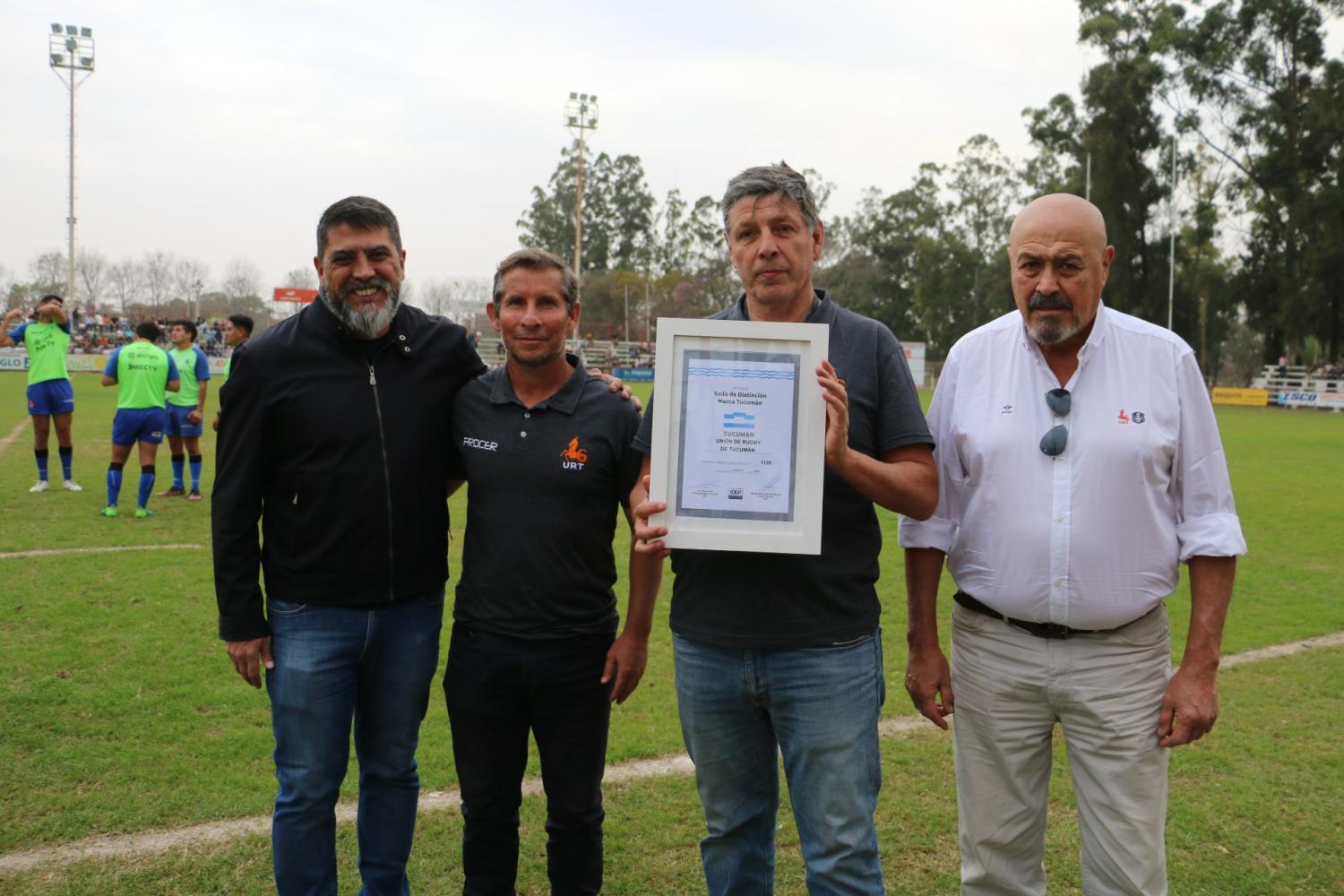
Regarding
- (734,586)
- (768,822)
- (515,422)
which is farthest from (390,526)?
(768,822)

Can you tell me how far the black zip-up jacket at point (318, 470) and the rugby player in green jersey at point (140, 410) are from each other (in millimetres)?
8719

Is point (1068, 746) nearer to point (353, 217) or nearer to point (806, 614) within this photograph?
point (806, 614)

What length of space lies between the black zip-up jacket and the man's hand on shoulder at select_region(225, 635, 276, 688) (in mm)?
31

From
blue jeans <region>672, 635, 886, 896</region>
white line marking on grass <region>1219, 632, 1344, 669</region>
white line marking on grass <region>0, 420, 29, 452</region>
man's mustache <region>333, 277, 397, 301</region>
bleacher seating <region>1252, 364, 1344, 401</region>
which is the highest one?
bleacher seating <region>1252, 364, 1344, 401</region>

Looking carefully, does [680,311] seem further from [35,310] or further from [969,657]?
[969,657]

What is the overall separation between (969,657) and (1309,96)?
53575mm

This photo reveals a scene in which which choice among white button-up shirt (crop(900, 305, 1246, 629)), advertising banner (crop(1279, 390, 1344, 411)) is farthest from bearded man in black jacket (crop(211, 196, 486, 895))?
advertising banner (crop(1279, 390, 1344, 411))

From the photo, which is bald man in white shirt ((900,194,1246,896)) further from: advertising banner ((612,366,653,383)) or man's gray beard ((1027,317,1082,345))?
advertising banner ((612,366,653,383))

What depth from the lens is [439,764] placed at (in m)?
4.66

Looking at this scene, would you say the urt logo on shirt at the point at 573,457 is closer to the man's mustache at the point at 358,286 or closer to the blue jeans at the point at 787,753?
the blue jeans at the point at 787,753

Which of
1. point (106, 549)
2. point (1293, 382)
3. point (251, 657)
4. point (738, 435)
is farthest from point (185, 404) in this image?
point (1293, 382)

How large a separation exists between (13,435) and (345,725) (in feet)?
59.7

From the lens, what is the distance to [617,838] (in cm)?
398

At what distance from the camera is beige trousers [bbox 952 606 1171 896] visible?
278 centimetres
